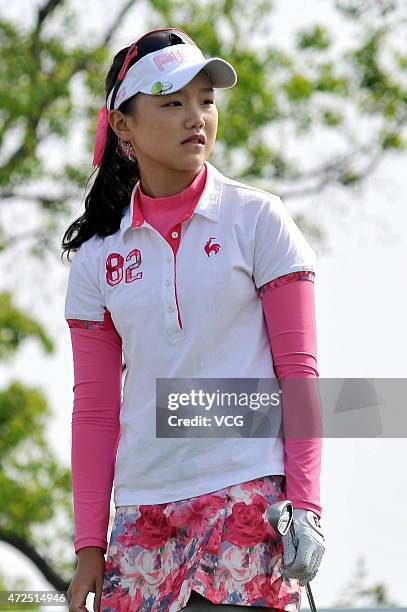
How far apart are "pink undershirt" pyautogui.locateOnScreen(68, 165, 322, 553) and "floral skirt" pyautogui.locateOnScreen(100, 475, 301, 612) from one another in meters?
0.10

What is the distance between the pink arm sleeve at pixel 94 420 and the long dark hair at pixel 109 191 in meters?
0.19

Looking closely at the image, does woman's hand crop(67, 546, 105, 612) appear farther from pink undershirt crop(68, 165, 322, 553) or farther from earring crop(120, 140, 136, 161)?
earring crop(120, 140, 136, 161)

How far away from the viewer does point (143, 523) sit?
8.55 ft

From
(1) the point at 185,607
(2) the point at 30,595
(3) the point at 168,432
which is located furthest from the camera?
(2) the point at 30,595

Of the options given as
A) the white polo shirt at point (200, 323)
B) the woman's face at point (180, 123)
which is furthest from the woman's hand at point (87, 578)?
the woman's face at point (180, 123)

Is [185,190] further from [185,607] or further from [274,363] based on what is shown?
[185,607]

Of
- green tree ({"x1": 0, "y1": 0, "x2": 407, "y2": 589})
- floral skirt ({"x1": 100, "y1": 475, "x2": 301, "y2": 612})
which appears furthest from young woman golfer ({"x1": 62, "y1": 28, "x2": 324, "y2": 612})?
green tree ({"x1": 0, "y1": 0, "x2": 407, "y2": 589})

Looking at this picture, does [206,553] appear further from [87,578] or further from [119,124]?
[119,124]

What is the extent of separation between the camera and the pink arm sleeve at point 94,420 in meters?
2.75

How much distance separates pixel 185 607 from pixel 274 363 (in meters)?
0.45

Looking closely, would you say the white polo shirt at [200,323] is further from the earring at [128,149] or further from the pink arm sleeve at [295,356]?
the earring at [128,149]

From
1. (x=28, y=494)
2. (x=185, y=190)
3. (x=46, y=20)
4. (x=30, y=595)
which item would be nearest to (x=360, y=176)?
(x=46, y=20)

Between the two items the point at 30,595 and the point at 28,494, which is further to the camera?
the point at 28,494

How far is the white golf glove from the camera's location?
2.39 meters
